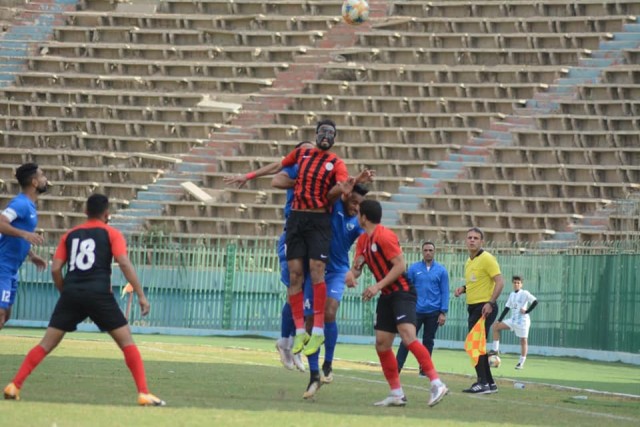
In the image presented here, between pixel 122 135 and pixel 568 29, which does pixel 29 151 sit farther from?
pixel 568 29

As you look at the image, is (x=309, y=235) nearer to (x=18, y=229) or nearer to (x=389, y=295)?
(x=389, y=295)

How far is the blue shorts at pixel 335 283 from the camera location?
49.2 ft

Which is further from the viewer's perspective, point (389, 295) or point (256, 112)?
point (256, 112)

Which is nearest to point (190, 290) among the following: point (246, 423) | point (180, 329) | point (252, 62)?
point (180, 329)

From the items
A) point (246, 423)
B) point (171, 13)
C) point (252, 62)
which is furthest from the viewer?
point (171, 13)

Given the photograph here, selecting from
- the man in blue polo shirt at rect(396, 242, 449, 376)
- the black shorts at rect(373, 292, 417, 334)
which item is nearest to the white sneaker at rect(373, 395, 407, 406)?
the black shorts at rect(373, 292, 417, 334)

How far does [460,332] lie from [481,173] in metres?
6.68

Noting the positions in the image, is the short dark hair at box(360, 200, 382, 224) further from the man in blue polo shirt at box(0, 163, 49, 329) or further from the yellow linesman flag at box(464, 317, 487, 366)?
the yellow linesman flag at box(464, 317, 487, 366)

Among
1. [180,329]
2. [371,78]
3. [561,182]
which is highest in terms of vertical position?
[371,78]

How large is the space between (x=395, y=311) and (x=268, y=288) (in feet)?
61.0

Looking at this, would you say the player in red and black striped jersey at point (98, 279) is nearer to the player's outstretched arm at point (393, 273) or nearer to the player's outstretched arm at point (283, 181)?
the player's outstretched arm at point (393, 273)

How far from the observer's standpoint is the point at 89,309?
40.1 feet

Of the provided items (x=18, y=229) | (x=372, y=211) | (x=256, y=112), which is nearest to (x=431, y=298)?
(x=372, y=211)

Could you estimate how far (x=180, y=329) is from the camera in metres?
32.0
